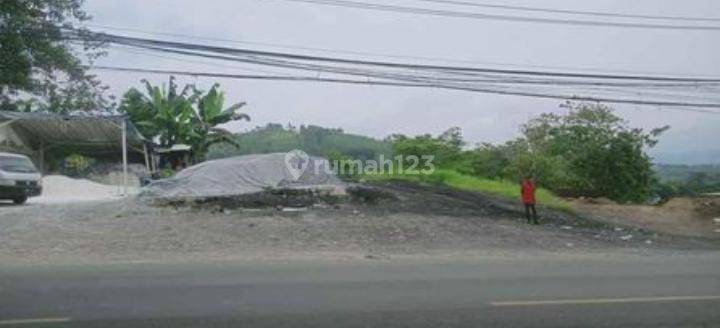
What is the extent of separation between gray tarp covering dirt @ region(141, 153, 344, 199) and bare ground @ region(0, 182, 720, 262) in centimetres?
218

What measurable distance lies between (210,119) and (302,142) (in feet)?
37.0

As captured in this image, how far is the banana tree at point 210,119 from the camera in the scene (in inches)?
1660

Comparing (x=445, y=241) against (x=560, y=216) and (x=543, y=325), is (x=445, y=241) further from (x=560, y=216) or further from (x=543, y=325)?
(x=543, y=325)

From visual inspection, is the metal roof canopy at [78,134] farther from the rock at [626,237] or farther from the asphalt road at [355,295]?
the asphalt road at [355,295]

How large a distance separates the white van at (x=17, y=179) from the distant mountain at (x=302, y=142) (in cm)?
2024

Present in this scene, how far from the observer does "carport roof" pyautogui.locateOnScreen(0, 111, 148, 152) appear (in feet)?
121

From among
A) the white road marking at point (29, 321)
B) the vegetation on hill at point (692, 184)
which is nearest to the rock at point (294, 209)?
the white road marking at point (29, 321)

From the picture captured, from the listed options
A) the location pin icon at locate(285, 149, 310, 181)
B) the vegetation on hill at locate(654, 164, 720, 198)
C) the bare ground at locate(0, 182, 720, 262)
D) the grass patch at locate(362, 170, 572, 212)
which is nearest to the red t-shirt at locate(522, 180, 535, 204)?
the bare ground at locate(0, 182, 720, 262)

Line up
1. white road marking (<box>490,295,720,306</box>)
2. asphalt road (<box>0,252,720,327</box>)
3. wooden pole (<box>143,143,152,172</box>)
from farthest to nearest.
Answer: wooden pole (<box>143,143,152,172</box>) → white road marking (<box>490,295,720,306</box>) → asphalt road (<box>0,252,720,327</box>)

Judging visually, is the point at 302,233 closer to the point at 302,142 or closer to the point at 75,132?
the point at 75,132

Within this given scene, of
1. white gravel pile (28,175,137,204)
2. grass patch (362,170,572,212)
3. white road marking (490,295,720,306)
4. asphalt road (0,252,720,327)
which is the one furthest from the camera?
white gravel pile (28,175,137,204)

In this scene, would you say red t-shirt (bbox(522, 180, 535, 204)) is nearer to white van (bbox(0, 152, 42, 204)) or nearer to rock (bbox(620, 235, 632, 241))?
rock (bbox(620, 235, 632, 241))

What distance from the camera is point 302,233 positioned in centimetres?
2103

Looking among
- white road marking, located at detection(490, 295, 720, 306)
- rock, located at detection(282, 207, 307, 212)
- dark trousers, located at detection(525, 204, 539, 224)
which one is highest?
rock, located at detection(282, 207, 307, 212)
